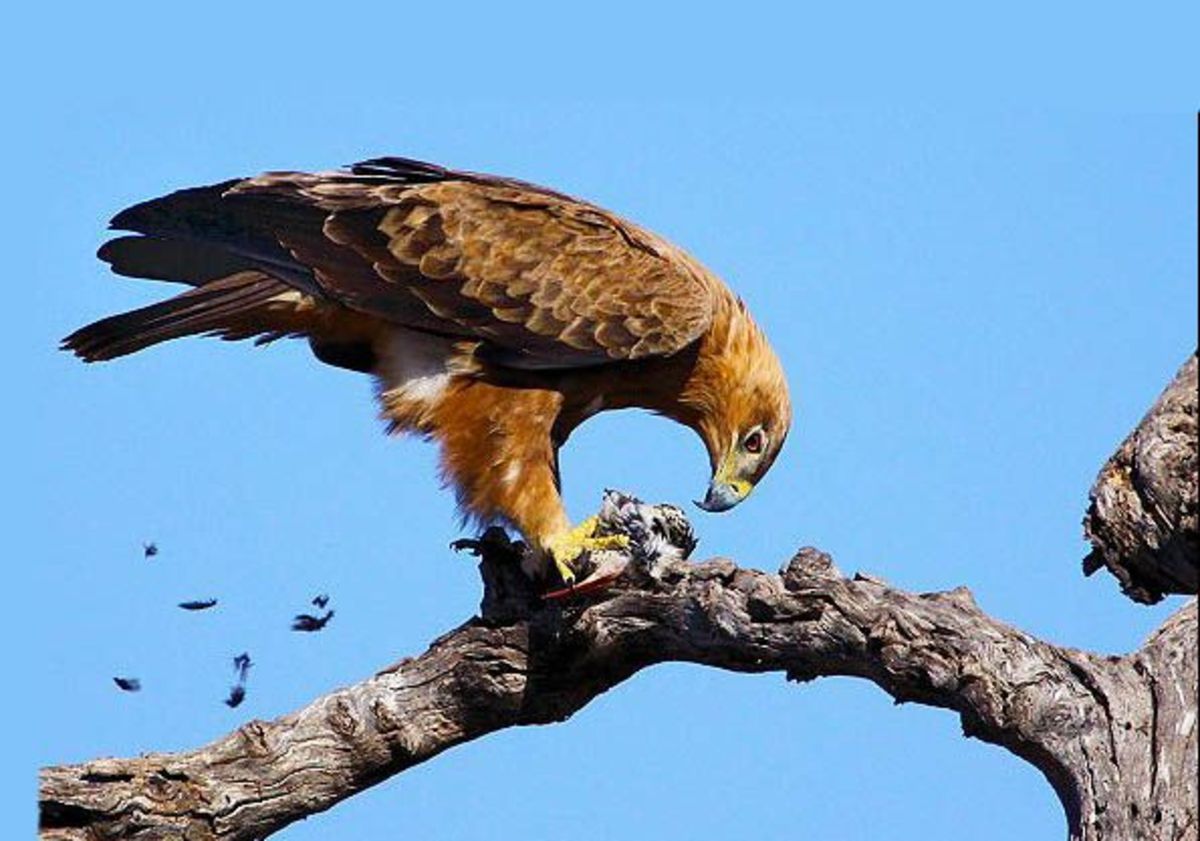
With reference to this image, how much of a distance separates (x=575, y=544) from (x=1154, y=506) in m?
2.28

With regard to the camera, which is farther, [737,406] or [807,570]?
[737,406]

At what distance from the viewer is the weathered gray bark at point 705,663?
546 centimetres

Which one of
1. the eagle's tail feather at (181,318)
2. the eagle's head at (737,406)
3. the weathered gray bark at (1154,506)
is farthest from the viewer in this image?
the eagle's head at (737,406)

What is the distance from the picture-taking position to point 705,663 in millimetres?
6250

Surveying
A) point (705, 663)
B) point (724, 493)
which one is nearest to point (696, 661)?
point (705, 663)

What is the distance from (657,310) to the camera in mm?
7422

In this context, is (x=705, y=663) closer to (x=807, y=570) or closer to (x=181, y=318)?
(x=807, y=570)

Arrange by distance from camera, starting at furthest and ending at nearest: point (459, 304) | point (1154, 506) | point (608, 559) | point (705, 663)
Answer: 1. point (459, 304)
2. point (608, 559)
3. point (705, 663)
4. point (1154, 506)

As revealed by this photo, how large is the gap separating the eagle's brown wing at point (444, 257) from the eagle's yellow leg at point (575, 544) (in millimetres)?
841

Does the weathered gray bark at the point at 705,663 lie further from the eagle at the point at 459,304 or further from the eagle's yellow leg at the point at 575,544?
the eagle at the point at 459,304

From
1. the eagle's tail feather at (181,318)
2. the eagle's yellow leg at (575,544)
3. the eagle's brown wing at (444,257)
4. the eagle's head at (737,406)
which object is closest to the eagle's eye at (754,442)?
the eagle's head at (737,406)

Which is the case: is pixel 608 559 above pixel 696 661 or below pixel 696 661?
above

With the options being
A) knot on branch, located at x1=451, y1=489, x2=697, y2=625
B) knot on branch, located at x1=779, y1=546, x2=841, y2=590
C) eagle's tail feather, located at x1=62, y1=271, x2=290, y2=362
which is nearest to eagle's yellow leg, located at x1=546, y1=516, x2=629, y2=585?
knot on branch, located at x1=451, y1=489, x2=697, y2=625

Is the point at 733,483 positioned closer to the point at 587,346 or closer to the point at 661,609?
the point at 587,346
